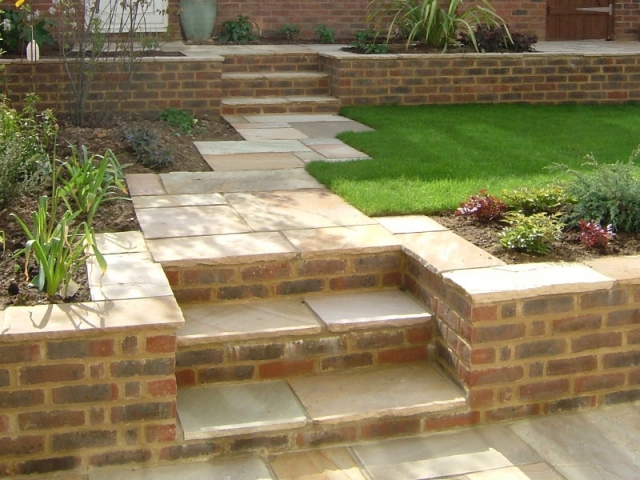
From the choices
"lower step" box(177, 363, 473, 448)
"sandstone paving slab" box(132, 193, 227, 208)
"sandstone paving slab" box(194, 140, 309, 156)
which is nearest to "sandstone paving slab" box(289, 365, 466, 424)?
"lower step" box(177, 363, 473, 448)

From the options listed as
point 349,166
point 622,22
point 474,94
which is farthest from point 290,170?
point 622,22

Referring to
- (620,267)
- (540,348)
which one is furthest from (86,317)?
(620,267)

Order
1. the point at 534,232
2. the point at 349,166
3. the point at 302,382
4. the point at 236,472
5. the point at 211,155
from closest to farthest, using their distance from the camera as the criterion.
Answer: the point at 236,472
the point at 302,382
the point at 534,232
the point at 349,166
the point at 211,155

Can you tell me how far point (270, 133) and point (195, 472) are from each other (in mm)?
4356

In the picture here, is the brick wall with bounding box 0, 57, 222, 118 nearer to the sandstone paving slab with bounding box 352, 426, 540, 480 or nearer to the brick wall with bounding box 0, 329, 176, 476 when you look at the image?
the brick wall with bounding box 0, 329, 176, 476

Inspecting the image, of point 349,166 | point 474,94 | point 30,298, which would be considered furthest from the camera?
point 474,94

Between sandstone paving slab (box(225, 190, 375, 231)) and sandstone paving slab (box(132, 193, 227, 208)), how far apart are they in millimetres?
81

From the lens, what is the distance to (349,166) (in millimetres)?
6016

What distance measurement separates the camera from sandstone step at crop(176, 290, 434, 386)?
12.5 feet

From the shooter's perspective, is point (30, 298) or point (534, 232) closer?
point (30, 298)

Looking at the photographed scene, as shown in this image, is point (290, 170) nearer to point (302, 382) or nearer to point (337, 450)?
point (302, 382)

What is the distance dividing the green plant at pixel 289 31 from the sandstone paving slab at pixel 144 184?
5.25 m

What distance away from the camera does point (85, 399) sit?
3352mm

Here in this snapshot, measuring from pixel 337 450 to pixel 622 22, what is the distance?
9.81 m
